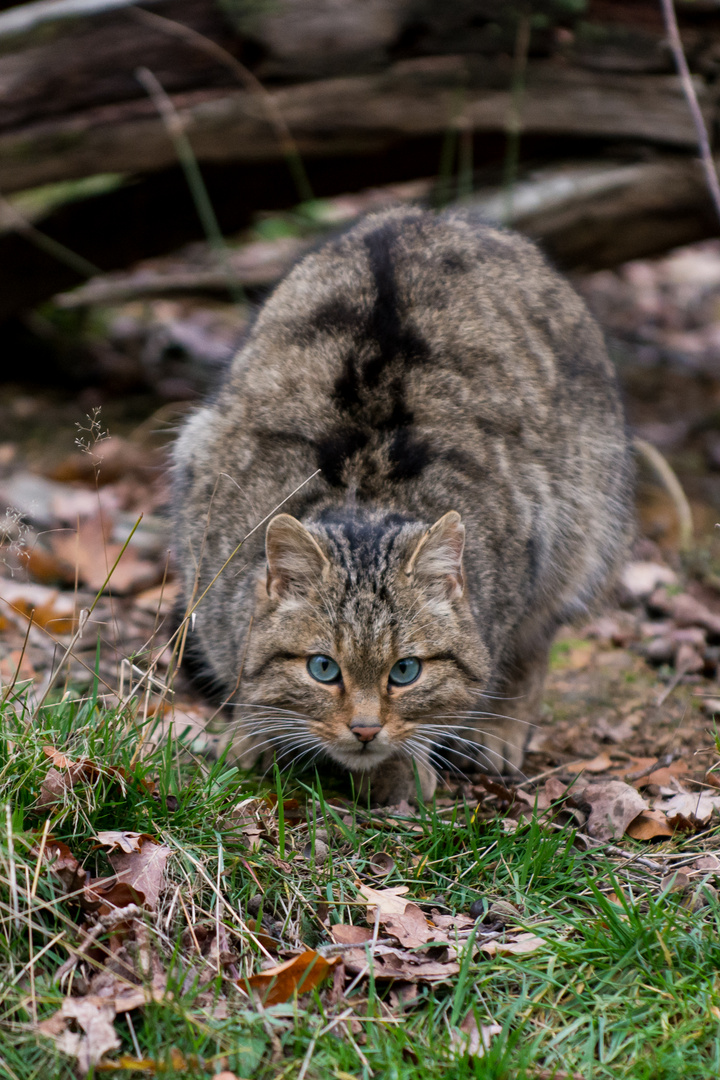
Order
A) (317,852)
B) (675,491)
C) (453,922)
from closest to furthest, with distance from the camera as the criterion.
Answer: (453,922) < (317,852) < (675,491)

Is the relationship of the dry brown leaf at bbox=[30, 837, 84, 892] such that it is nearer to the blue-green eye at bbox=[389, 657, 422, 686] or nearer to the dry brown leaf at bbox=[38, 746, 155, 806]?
the dry brown leaf at bbox=[38, 746, 155, 806]

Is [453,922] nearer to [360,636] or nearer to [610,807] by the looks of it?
[610,807]

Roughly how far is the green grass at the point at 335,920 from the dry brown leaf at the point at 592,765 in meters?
0.64

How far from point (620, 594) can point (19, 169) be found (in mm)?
4279

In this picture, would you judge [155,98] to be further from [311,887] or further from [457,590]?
[311,887]

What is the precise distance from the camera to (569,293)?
492cm

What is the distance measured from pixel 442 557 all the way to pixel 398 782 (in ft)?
2.99

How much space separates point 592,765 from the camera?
13.4 feet

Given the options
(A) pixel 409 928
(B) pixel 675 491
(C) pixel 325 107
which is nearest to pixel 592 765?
(A) pixel 409 928

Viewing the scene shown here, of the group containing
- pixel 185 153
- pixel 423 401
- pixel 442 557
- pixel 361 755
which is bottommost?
pixel 361 755

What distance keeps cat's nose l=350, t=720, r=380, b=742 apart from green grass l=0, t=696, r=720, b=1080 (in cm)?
27

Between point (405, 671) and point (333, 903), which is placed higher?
point (405, 671)

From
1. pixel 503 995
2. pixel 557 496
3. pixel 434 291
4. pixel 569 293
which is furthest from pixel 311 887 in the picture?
pixel 569 293

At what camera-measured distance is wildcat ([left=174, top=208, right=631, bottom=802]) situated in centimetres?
352
